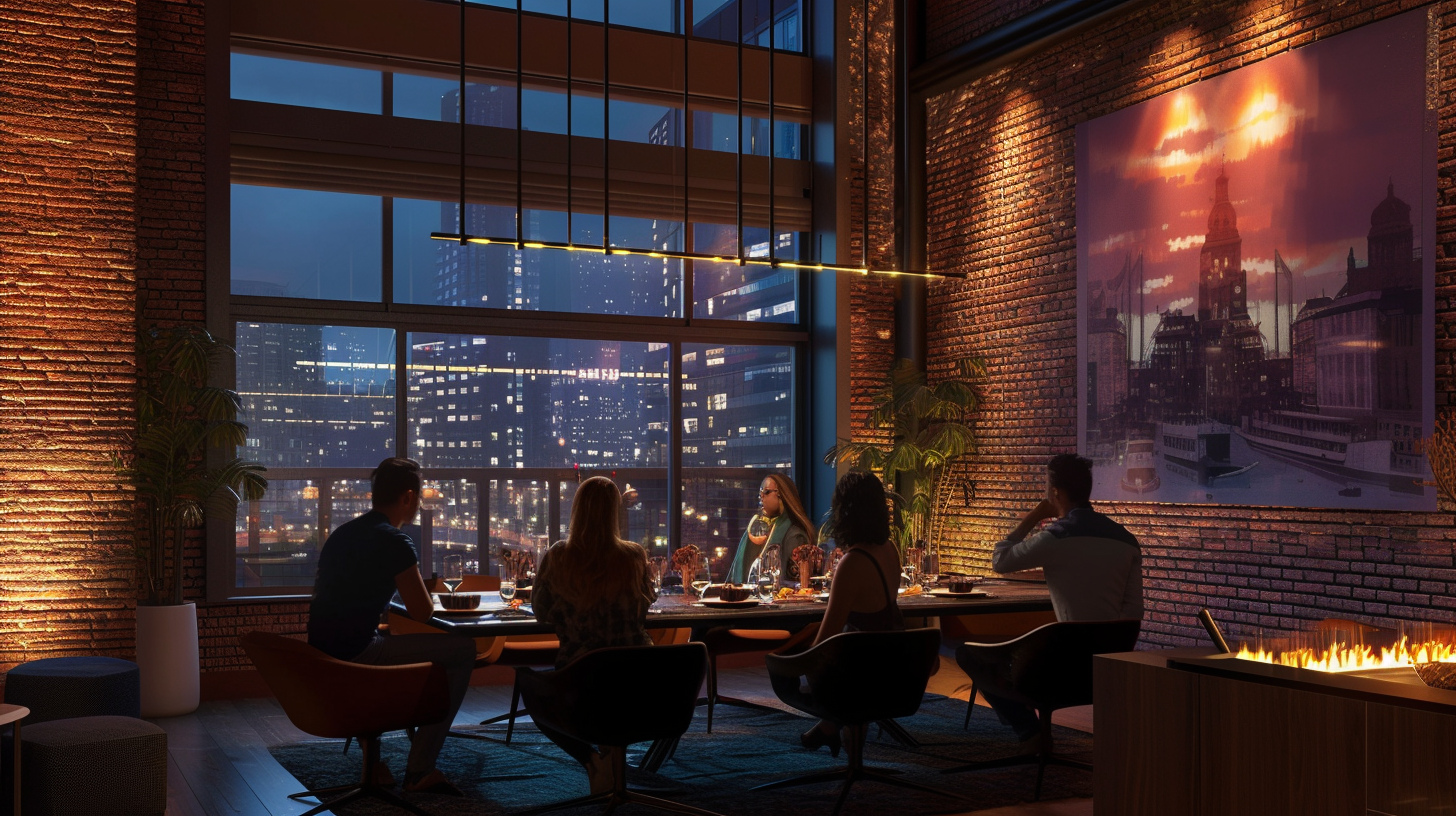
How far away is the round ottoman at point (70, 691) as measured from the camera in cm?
564

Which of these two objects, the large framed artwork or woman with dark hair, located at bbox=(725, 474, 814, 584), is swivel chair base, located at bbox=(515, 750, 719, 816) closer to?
woman with dark hair, located at bbox=(725, 474, 814, 584)

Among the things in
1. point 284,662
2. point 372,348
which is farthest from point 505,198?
point 284,662

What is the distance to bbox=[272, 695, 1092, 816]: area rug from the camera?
199 inches

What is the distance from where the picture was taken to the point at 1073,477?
538 cm

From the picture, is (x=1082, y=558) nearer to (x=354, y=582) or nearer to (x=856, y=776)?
(x=856, y=776)

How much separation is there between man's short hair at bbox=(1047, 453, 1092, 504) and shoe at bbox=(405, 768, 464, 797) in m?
2.93

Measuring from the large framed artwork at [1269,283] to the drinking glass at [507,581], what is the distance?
419cm

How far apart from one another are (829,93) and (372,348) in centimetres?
421

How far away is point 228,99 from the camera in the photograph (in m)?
7.96

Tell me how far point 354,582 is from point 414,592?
237mm

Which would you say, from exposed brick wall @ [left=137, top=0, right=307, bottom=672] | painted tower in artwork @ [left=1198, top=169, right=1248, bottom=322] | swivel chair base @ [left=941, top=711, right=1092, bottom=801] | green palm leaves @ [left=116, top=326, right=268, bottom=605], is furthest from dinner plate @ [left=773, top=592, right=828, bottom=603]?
exposed brick wall @ [left=137, top=0, right=307, bottom=672]

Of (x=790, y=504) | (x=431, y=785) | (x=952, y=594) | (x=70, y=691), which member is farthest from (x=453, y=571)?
(x=952, y=594)

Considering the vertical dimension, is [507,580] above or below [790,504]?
below

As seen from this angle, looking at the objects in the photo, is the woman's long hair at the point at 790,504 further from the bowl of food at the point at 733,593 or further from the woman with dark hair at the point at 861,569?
the woman with dark hair at the point at 861,569
